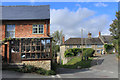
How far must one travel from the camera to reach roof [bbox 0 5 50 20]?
20375 millimetres

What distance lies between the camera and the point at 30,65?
56.1ft

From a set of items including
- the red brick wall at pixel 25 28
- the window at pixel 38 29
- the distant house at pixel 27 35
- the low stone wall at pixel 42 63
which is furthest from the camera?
the window at pixel 38 29

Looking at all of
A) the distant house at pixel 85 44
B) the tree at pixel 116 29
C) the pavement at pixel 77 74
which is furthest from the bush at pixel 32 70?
the distant house at pixel 85 44

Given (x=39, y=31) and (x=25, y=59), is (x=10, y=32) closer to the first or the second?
(x=39, y=31)

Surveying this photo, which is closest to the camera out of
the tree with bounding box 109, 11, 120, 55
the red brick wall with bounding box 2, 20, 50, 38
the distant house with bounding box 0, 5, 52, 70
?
the distant house with bounding box 0, 5, 52, 70

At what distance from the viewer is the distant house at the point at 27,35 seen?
698 inches

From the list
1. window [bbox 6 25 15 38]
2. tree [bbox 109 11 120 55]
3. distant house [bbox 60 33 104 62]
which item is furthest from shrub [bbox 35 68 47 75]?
distant house [bbox 60 33 104 62]

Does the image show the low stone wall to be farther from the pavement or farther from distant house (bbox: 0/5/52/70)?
the pavement

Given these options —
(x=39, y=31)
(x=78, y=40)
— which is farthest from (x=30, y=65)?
(x=78, y=40)

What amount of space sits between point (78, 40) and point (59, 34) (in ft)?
28.3

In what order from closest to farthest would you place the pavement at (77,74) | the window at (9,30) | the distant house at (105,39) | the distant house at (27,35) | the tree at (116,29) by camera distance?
1. the pavement at (77,74)
2. the distant house at (27,35)
3. the window at (9,30)
4. the tree at (116,29)
5. the distant house at (105,39)

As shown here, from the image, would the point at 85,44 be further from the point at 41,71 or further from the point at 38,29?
the point at 41,71

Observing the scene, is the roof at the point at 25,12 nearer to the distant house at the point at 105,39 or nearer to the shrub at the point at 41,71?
the shrub at the point at 41,71

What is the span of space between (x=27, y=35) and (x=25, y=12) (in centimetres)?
339
